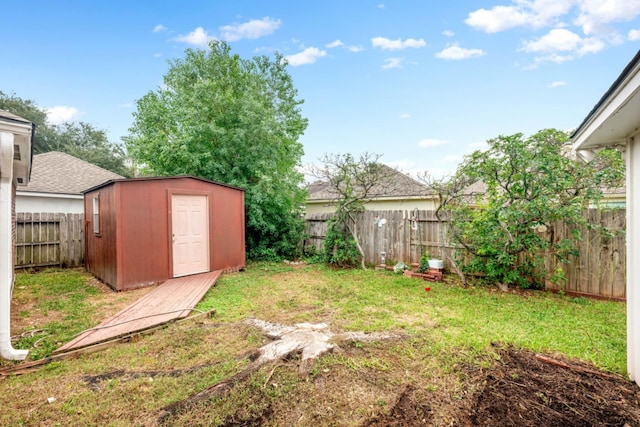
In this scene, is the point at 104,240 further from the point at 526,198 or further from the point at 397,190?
the point at 397,190

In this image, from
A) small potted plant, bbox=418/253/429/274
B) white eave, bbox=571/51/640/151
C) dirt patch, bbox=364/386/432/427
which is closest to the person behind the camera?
white eave, bbox=571/51/640/151

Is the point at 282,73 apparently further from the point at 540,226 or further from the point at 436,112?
the point at 540,226

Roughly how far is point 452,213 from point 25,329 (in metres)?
7.40

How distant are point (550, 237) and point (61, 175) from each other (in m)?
14.9

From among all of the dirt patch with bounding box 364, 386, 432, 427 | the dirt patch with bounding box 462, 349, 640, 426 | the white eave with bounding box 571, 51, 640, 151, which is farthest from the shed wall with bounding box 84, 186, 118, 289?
the white eave with bounding box 571, 51, 640, 151

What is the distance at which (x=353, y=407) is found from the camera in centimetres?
210

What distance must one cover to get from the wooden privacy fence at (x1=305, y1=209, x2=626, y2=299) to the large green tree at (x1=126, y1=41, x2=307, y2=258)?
4.06 feet

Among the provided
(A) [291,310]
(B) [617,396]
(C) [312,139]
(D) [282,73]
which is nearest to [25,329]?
(A) [291,310]

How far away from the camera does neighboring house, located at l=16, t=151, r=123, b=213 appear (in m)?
9.13

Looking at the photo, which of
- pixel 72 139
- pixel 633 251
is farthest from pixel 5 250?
pixel 72 139

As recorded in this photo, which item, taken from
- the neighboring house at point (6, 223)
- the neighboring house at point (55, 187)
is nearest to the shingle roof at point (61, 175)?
the neighboring house at point (55, 187)

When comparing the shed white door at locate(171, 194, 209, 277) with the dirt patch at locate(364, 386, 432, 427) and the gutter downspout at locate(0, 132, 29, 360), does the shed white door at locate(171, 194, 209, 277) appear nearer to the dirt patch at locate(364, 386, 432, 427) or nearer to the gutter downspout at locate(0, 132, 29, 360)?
the gutter downspout at locate(0, 132, 29, 360)

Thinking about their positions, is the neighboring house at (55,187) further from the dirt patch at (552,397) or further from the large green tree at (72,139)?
the dirt patch at (552,397)

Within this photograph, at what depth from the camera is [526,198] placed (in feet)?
16.6
